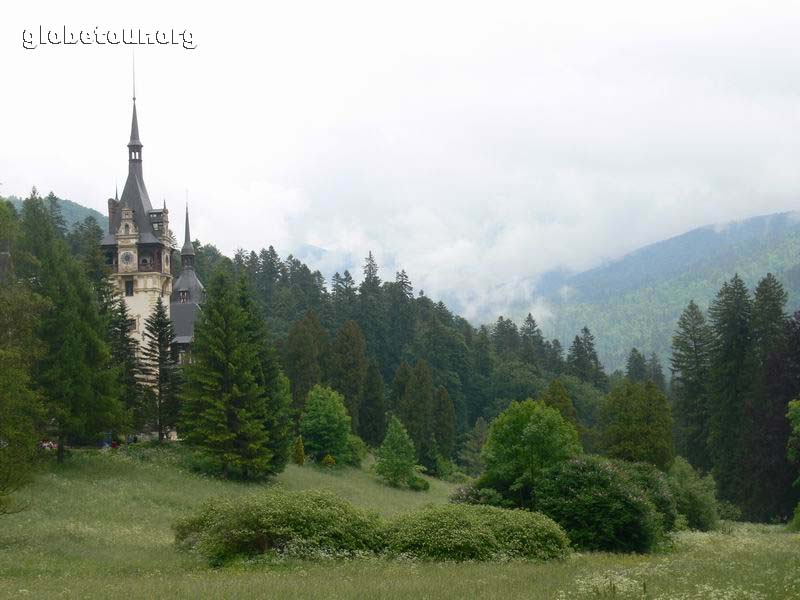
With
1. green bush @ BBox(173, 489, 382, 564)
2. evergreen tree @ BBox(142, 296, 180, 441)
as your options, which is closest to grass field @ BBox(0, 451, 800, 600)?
green bush @ BBox(173, 489, 382, 564)

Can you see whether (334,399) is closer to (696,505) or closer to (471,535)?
(696,505)

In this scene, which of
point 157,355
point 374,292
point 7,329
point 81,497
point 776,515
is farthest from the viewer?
point 374,292

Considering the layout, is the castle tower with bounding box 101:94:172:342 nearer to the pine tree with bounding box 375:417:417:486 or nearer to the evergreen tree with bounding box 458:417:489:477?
the pine tree with bounding box 375:417:417:486

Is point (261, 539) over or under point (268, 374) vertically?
under

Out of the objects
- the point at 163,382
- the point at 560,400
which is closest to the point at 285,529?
the point at 163,382

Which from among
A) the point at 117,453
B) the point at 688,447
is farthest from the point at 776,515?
the point at 117,453

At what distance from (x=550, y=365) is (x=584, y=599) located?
112 m

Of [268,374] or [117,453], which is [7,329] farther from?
[268,374]

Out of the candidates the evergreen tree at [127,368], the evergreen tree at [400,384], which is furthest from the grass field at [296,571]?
the evergreen tree at [400,384]

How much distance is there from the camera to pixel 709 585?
54.2ft

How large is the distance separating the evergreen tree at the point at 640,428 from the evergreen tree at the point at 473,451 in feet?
109

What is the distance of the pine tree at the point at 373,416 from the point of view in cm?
8269

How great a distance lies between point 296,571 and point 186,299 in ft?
241

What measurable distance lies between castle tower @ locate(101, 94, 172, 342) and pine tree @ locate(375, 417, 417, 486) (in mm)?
26689
